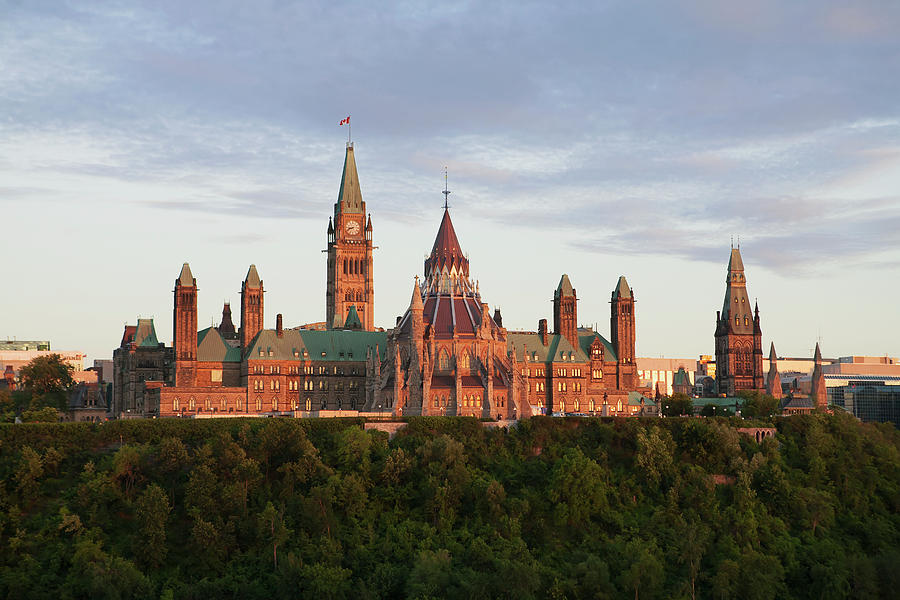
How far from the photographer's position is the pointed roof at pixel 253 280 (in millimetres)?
184375

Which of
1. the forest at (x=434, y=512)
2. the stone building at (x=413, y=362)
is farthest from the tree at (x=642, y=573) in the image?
the stone building at (x=413, y=362)

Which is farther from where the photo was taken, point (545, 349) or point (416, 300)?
point (545, 349)

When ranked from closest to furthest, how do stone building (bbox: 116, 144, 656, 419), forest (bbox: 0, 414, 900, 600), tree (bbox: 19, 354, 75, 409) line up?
forest (bbox: 0, 414, 900, 600), stone building (bbox: 116, 144, 656, 419), tree (bbox: 19, 354, 75, 409)

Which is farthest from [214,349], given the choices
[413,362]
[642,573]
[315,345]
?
[642,573]

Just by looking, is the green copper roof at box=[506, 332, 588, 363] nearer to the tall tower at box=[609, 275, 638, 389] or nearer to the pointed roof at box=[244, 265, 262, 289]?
the tall tower at box=[609, 275, 638, 389]

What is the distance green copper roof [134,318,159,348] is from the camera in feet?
590

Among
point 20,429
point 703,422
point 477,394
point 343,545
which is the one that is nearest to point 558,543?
point 343,545

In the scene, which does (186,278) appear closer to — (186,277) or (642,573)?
(186,277)

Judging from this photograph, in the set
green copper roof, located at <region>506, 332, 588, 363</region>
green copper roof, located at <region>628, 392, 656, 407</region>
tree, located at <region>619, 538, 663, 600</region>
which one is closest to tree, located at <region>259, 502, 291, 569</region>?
tree, located at <region>619, 538, 663, 600</region>

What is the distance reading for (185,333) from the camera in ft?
569

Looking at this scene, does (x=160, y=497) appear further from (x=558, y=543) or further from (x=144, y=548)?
(x=558, y=543)

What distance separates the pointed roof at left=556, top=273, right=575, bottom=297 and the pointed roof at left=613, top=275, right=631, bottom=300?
7.31m

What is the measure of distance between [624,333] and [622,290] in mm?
7265

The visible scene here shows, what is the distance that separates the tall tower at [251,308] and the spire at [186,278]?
10.3 m
